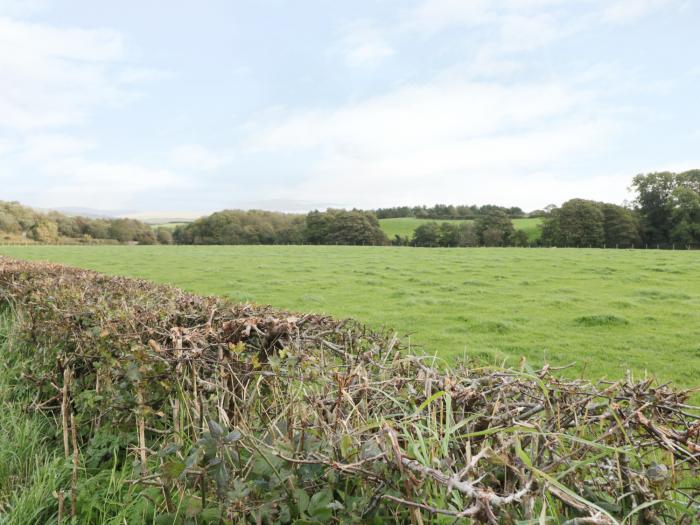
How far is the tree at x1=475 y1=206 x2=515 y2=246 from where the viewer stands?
82.3 m

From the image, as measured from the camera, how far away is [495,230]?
82375mm

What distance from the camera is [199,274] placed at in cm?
2156

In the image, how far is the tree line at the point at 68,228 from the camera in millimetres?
80375

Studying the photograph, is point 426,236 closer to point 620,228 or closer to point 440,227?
point 440,227

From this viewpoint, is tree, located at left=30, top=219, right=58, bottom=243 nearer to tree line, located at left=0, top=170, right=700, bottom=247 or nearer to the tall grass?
tree line, located at left=0, top=170, right=700, bottom=247

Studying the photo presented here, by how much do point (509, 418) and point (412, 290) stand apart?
1402cm

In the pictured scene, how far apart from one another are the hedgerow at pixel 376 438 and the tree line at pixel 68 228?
91133 mm

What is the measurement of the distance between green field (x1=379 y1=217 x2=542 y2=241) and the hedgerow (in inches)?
3358

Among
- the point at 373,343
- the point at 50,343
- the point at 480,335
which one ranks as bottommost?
the point at 480,335

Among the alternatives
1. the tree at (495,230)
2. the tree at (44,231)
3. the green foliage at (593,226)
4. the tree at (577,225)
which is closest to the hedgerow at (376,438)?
the green foliage at (593,226)

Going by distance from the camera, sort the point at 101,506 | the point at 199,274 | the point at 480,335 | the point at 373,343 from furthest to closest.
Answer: the point at 199,274, the point at 480,335, the point at 373,343, the point at 101,506

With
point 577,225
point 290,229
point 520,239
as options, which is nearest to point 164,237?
point 290,229

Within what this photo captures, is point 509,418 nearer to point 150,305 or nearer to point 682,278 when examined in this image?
point 150,305

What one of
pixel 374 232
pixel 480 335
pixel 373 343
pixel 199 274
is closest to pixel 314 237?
pixel 374 232
